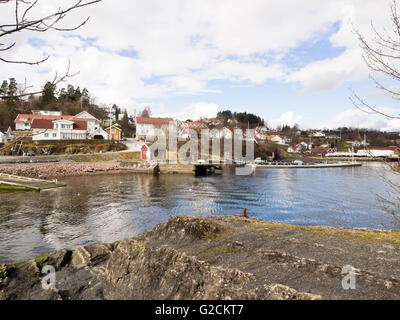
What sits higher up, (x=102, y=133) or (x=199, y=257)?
(x=102, y=133)

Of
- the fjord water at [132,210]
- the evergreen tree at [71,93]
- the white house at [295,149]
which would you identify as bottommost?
the fjord water at [132,210]

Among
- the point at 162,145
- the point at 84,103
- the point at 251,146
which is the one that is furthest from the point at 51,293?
the point at 84,103

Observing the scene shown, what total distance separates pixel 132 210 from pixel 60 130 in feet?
162

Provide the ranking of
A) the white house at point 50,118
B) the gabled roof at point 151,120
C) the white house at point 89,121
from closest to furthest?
the white house at point 50,118 < the white house at point 89,121 < the gabled roof at point 151,120

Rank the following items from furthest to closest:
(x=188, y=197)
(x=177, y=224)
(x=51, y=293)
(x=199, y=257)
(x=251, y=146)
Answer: (x=251, y=146) → (x=188, y=197) → (x=177, y=224) → (x=51, y=293) → (x=199, y=257)

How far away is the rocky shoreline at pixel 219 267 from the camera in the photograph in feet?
16.1

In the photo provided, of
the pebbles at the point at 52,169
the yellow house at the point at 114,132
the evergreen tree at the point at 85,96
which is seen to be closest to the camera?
the pebbles at the point at 52,169

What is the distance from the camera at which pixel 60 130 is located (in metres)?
58.2

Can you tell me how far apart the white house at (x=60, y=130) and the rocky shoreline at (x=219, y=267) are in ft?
185

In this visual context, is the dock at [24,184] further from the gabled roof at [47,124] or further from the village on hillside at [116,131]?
the gabled roof at [47,124]

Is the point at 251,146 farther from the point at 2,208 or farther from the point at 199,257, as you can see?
the point at 199,257

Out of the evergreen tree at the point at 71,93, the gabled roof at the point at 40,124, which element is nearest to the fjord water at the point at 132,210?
the gabled roof at the point at 40,124
